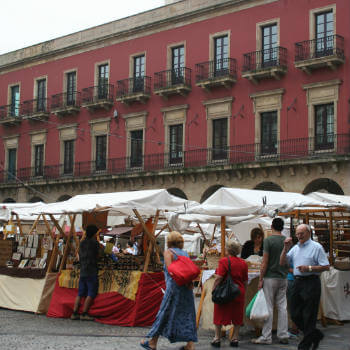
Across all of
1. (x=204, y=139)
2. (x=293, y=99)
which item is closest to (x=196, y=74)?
(x=204, y=139)

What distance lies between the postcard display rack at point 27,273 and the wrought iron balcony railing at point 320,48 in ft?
47.7

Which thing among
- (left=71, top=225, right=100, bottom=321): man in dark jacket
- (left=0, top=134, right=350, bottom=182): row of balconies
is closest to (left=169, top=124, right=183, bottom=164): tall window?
(left=0, top=134, right=350, bottom=182): row of balconies

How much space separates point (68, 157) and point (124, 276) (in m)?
23.0

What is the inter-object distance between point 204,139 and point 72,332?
18712 mm

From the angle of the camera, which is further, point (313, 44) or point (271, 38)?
point (271, 38)

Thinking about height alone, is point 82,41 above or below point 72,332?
above

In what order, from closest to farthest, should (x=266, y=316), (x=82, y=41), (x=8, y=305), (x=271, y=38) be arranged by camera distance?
(x=266, y=316) → (x=8, y=305) → (x=271, y=38) → (x=82, y=41)

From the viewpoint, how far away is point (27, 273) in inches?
460

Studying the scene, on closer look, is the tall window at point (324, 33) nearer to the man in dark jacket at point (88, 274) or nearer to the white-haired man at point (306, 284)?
the man in dark jacket at point (88, 274)

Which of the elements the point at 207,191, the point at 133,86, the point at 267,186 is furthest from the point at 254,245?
the point at 133,86

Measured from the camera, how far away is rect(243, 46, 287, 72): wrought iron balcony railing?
A: 24766mm

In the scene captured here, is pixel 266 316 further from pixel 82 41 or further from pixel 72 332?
pixel 82 41

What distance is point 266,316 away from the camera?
8.33 m

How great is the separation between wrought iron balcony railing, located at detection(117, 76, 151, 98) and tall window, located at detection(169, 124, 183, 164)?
2067 millimetres
